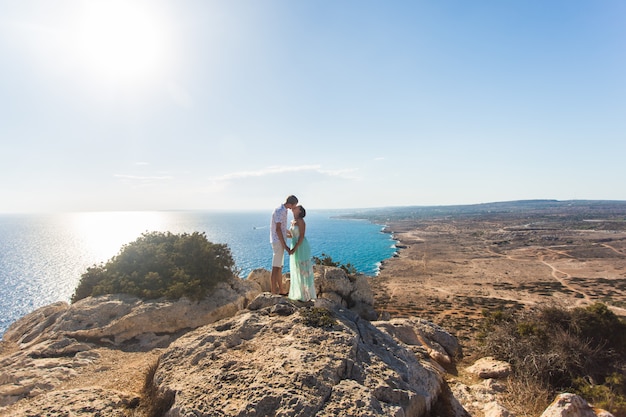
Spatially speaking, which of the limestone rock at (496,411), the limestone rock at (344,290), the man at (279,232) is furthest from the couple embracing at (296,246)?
the limestone rock at (344,290)

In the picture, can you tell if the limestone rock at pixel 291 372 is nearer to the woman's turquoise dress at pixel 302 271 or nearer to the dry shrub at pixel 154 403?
the dry shrub at pixel 154 403

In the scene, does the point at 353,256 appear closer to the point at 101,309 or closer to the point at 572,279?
the point at 572,279

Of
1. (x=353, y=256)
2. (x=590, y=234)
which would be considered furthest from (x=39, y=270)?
(x=590, y=234)

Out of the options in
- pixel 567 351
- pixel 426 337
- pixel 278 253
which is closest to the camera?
pixel 278 253

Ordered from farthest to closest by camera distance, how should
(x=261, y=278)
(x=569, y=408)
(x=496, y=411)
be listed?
(x=261, y=278) < (x=496, y=411) < (x=569, y=408)

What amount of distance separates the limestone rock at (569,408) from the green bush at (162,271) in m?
12.4

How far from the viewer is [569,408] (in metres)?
7.78

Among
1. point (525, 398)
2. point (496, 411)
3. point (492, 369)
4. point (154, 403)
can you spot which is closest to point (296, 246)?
point (154, 403)

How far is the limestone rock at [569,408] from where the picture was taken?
25.3 ft

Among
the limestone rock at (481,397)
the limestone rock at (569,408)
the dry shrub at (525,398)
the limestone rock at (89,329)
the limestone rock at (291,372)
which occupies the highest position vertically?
the limestone rock at (291,372)

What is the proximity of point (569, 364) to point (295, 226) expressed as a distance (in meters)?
12.8

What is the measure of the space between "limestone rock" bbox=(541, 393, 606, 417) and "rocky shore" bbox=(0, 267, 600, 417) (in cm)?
4

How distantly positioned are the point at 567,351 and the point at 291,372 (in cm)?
1395

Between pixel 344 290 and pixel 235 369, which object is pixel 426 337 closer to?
pixel 344 290
